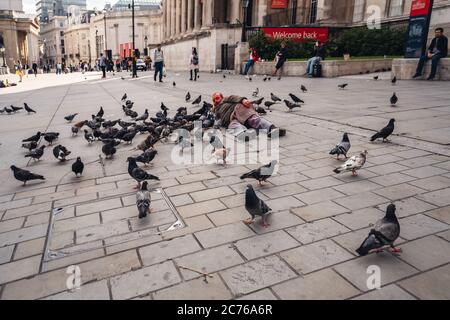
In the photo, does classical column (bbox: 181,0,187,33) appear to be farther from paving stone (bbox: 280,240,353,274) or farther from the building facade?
paving stone (bbox: 280,240,353,274)

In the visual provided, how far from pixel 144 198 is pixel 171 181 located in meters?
1.14

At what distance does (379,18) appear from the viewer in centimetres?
2506

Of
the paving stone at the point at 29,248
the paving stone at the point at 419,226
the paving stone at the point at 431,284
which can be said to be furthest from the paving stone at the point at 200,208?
the paving stone at the point at 431,284

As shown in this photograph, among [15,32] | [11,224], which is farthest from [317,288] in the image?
[15,32]

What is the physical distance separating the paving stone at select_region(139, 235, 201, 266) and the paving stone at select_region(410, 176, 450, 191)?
2.98 meters

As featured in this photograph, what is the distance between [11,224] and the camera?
384 centimetres

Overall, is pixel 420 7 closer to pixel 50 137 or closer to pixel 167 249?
pixel 50 137

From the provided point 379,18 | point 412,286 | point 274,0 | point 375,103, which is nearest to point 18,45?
point 274,0

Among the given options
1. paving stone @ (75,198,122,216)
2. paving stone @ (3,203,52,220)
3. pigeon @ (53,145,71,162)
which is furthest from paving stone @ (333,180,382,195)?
pigeon @ (53,145,71,162)

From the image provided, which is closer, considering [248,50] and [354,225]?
[354,225]

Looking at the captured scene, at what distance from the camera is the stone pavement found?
8.66 ft

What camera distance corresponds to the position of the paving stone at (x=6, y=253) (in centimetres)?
314
